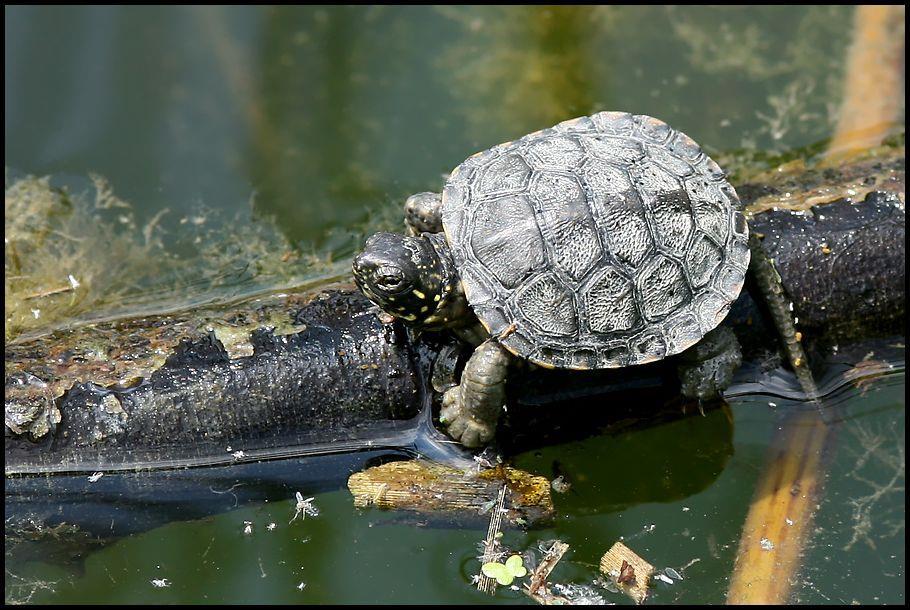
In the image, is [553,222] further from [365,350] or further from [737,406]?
[737,406]

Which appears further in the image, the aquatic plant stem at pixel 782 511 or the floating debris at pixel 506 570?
the aquatic plant stem at pixel 782 511

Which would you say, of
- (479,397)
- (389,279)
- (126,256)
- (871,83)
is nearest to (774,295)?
(479,397)

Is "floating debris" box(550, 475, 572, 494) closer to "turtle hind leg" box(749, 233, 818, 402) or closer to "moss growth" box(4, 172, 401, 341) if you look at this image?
"turtle hind leg" box(749, 233, 818, 402)

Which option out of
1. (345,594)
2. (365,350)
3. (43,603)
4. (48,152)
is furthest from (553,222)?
(48,152)

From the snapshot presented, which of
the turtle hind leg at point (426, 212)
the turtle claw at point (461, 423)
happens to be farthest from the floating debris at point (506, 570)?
the turtle hind leg at point (426, 212)

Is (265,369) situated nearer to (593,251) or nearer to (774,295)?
(593,251)

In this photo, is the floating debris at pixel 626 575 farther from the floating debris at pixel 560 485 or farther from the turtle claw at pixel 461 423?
the turtle claw at pixel 461 423
